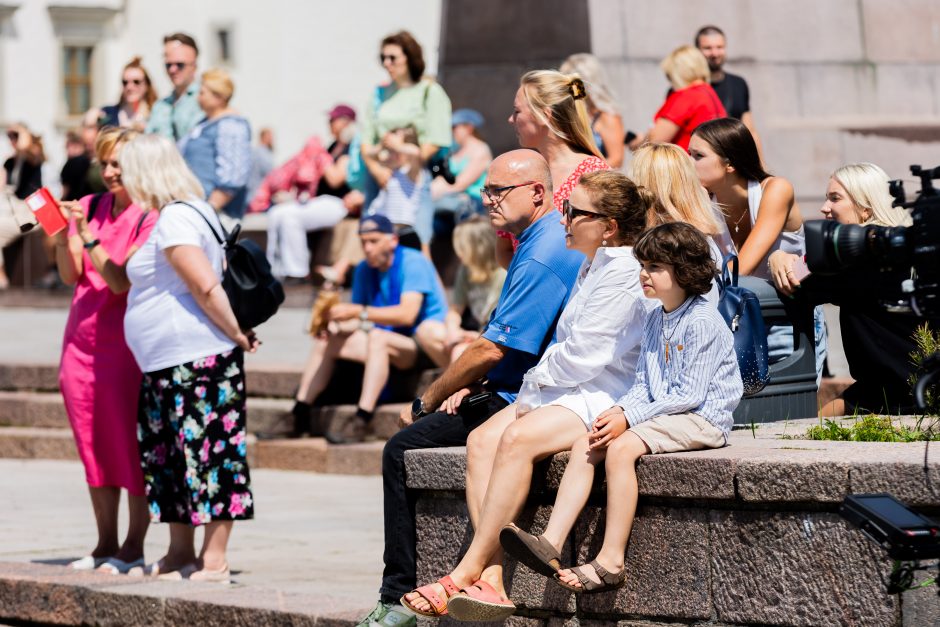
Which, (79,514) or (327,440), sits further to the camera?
(327,440)

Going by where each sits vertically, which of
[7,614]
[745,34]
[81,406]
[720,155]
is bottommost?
[7,614]

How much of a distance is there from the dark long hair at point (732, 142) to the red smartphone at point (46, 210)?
273 centimetres

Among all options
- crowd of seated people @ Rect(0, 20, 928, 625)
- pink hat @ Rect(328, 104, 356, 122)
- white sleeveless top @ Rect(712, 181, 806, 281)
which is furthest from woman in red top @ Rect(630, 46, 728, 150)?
pink hat @ Rect(328, 104, 356, 122)

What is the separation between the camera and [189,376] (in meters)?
7.67

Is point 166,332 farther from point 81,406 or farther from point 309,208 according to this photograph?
point 309,208

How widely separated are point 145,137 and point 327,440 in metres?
3.68

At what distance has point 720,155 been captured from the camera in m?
7.36

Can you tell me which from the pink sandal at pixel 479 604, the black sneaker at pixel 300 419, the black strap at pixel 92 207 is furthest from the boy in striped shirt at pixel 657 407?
the black sneaker at pixel 300 419

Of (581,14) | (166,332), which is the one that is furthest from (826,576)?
(581,14)

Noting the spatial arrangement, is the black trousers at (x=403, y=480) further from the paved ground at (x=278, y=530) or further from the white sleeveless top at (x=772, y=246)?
the white sleeveless top at (x=772, y=246)

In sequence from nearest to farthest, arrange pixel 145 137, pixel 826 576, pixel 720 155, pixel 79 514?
pixel 826 576 < pixel 720 155 < pixel 145 137 < pixel 79 514

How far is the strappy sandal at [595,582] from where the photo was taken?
5.56 m

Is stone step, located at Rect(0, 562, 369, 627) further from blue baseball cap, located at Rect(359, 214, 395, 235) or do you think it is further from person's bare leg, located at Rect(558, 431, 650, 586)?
blue baseball cap, located at Rect(359, 214, 395, 235)

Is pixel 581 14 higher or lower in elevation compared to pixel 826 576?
higher
